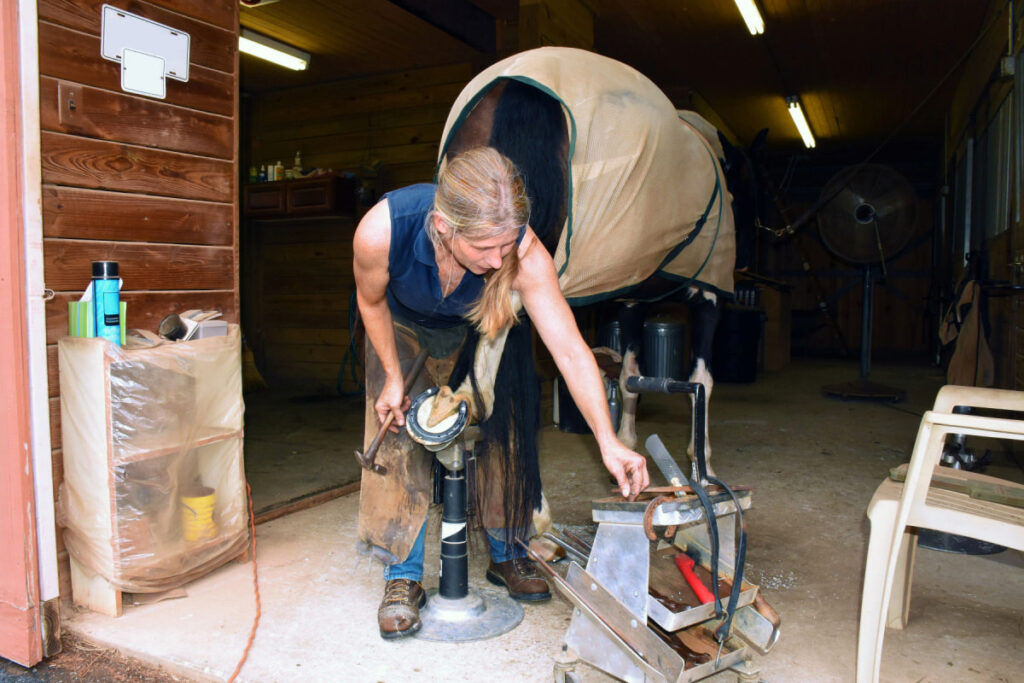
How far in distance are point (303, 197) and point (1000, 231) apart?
4.50 metres

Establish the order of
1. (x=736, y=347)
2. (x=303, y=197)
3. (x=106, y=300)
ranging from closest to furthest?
(x=106, y=300) < (x=303, y=197) < (x=736, y=347)

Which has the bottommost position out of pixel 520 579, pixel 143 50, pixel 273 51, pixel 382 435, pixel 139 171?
pixel 520 579

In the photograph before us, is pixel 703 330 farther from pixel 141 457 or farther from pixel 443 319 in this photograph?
pixel 141 457

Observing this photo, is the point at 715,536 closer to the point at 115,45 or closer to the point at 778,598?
the point at 778,598

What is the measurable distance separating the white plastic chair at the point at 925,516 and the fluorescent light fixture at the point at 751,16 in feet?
12.1

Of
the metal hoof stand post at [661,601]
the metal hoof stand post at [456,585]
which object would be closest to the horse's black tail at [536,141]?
the metal hoof stand post at [456,585]

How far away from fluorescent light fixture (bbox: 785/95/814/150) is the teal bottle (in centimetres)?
647

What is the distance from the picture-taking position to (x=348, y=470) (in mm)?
3150

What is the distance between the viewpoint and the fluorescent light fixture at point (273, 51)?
4.60m

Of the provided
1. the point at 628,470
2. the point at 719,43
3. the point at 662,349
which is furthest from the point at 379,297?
the point at 719,43

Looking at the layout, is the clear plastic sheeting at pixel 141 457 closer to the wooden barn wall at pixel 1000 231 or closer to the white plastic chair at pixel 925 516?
the white plastic chair at pixel 925 516

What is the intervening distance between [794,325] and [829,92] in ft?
11.4

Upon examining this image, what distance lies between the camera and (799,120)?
24.0 ft

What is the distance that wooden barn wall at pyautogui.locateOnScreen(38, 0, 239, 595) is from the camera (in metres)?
1.72
